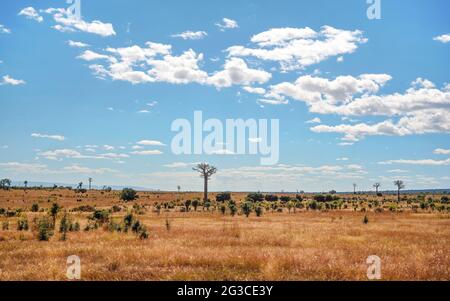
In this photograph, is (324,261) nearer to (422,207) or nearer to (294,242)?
(294,242)

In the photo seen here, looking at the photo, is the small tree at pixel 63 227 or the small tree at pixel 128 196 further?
the small tree at pixel 128 196

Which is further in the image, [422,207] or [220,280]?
[422,207]

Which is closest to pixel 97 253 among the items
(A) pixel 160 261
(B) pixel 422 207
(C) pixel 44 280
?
(A) pixel 160 261

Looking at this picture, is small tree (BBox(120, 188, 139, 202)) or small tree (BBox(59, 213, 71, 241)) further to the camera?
small tree (BBox(120, 188, 139, 202))

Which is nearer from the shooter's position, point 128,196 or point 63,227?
point 63,227

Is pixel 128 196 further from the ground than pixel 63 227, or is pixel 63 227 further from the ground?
pixel 63 227

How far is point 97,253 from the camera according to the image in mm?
15758

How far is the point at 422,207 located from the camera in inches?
2339
